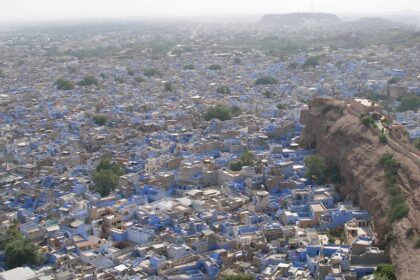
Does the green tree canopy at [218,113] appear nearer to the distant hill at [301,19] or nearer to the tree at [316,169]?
the tree at [316,169]

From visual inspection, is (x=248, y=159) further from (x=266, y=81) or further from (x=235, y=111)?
(x=266, y=81)

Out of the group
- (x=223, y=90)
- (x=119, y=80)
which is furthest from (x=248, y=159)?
(x=119, y=80)

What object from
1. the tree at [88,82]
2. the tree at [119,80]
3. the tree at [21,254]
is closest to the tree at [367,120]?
the tree at [21,254]

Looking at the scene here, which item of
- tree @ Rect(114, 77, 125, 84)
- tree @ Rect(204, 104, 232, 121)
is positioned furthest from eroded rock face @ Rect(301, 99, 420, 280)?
tree @ Rect(114, 77, 125, 84)

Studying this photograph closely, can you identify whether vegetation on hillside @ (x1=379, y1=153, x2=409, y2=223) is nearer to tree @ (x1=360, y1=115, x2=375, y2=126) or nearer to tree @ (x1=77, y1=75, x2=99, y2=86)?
tree @ (x1=360, y1=115, x2=375, y2=126)

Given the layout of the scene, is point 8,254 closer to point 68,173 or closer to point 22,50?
point 68,173
